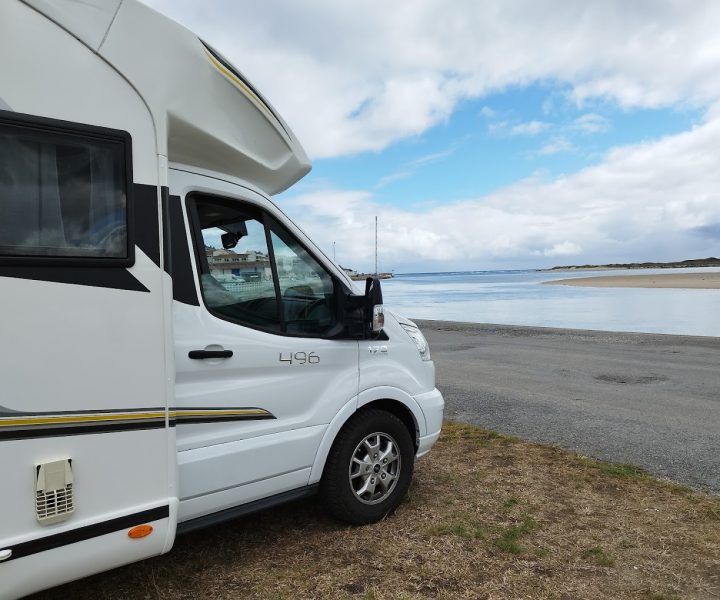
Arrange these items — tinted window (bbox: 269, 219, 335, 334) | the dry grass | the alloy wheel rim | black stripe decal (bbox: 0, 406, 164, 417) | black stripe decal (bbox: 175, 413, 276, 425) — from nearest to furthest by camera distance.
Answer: black stripe decal (bbox: 0, 406, 164, 417) < black stripe decal (bbox: 175, 413, 276, 425) < the dry grass < tinted window (bbox: 269, 219, 335, 334) < the alloy wheel rim

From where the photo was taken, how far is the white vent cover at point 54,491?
2.34 metres

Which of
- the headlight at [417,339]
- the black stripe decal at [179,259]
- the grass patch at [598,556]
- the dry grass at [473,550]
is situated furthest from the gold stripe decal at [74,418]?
the grass patch at [598,556]

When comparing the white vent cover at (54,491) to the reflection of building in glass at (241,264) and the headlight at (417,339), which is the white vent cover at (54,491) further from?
the headlight at (417,339)

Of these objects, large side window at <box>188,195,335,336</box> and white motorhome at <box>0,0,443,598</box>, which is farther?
large side window at <box>188,195,335,336</box>

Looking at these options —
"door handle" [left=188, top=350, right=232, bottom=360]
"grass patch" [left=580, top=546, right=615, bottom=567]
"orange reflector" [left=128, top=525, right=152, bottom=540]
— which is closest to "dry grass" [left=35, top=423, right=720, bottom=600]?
"grass patch" [left=580, top=546, right=615, bottom=567]

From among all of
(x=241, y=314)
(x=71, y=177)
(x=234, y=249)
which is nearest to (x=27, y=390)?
(x=71, y=177)

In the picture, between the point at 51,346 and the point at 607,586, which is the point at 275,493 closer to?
the point at 51,346

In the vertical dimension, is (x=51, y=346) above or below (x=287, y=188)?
below

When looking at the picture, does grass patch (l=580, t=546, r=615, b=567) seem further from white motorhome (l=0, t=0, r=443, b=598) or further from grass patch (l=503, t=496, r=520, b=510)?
white motorhome (l=0, t=0, r=443, b=598)

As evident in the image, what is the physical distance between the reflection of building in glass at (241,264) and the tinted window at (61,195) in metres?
0.67

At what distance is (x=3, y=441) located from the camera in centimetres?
225

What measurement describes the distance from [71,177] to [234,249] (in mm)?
1069

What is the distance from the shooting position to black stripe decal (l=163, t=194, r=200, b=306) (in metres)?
2.97

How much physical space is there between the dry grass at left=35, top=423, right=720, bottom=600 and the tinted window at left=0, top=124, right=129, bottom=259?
1.95 metres
